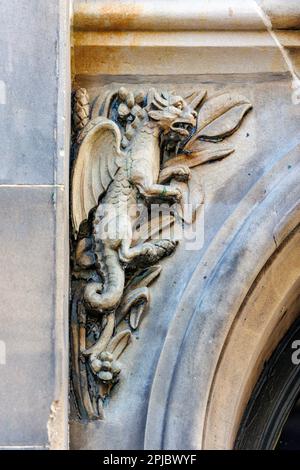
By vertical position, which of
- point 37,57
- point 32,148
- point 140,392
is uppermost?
point 37,57

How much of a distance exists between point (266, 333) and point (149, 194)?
27.4 inches

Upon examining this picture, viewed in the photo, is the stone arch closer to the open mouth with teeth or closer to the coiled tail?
the coiled tail

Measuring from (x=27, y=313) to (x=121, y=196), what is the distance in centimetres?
64

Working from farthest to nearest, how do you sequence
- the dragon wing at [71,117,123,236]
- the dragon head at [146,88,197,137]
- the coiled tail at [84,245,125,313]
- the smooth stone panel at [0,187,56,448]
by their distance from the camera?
1. the dragon head at [146,88,197,137]
2. the dragon wing at [71,117,123,236]
3. the coiled tail at [84,245,125,313]
4. the smooth stone panel at [0,187,56,448]

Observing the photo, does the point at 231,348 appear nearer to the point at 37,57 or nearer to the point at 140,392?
the point at 140,392

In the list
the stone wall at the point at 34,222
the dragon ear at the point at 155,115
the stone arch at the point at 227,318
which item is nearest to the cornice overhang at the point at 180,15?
the stone wall at the point at 34,222

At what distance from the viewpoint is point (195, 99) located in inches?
206

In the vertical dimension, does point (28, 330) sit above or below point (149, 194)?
below

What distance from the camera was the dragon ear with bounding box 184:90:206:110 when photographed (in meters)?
5.22

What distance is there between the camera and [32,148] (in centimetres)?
484

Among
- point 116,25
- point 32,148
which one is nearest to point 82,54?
point 116,25

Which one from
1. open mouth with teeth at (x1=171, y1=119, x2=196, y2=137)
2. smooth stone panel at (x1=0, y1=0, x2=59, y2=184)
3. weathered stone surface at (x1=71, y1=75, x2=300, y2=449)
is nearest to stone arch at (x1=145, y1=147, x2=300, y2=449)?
weathered stone surface at (x1=71, y1=75, x2=300, y2=449)

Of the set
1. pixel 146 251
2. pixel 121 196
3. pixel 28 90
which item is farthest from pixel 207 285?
pixel 28 90

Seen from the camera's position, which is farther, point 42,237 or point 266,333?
point 266,333
